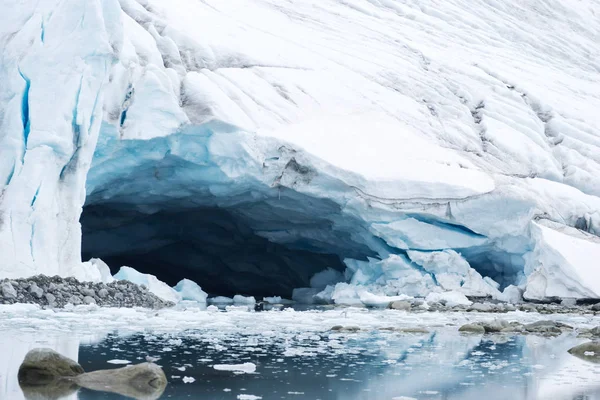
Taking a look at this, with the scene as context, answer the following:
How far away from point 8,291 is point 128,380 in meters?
5.53

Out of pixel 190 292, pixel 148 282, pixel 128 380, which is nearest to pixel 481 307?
pixel 148 282

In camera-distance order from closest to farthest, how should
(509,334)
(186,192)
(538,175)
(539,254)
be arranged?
(509,334) < (539,254) < (186,192) < (538,175)

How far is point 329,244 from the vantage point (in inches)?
688

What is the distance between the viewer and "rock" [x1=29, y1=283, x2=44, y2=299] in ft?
33.1

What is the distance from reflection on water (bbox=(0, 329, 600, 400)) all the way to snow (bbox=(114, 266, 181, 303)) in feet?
20.2

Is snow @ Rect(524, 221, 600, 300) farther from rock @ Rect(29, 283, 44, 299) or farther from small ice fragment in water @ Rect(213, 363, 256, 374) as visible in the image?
small ice fragment in water @ Rect(213, 363, 256, 374)

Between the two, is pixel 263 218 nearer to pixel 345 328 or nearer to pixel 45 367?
pixel 345 328

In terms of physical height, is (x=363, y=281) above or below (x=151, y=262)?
above

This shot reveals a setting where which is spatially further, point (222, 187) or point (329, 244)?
point (329, 244)

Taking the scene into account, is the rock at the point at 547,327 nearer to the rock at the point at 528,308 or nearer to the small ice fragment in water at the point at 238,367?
the rock at the point at 528,308

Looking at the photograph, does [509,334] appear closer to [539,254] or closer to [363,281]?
[539,254]

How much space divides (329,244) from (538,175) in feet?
15.4

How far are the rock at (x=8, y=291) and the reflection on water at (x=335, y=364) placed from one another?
2.83 m

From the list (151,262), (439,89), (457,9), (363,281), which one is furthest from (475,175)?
(457,9)
